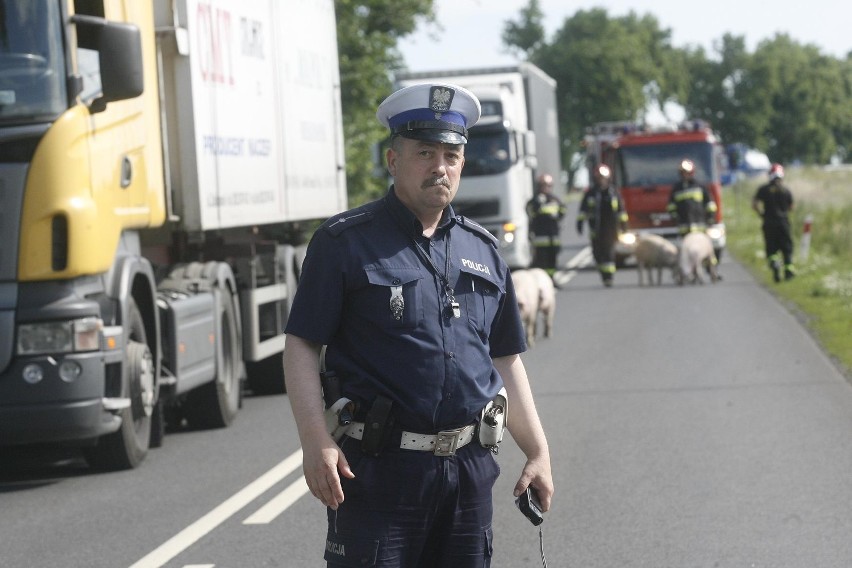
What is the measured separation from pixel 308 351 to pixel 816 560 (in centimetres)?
375

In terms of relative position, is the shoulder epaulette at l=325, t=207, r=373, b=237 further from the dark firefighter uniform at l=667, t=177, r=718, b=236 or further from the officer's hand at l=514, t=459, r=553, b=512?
the dark firefighter uniform at l=667, t=177, r=718, b=236

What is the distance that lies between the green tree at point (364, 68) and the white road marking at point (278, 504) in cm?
2853

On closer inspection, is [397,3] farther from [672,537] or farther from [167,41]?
[672,537]

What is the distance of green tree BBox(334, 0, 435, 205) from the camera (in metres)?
39.1

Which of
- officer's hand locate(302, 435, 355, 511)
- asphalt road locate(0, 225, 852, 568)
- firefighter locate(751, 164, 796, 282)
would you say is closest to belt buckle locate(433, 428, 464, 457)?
officer's hand locate(302, 435, 355, 511)

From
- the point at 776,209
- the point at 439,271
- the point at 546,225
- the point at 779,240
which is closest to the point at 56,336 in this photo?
the point at 439,271

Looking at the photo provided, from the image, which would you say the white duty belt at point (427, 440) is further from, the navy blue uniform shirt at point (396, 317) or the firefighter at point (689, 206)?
the firefighter at point (689, 206)

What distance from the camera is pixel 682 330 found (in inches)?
779

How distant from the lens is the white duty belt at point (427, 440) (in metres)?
4.46

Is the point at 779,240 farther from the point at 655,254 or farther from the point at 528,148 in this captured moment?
the point at 528,148

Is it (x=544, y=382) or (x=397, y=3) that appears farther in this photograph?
(x=397, y=3)

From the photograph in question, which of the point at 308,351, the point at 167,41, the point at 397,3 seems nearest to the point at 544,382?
the point at 167,41

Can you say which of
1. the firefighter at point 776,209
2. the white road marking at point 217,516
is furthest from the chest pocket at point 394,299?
the firefighter at point 776,209

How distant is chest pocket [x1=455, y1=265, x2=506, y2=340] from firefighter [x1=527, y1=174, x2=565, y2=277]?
69.0 ft
